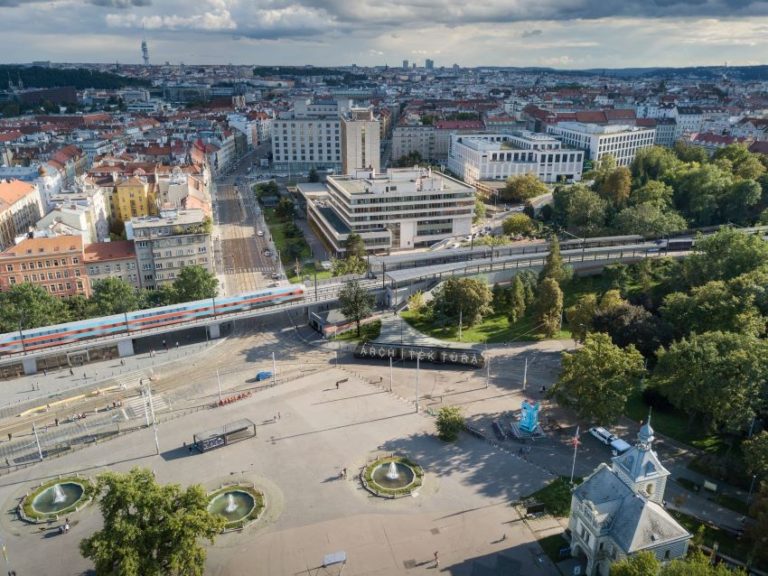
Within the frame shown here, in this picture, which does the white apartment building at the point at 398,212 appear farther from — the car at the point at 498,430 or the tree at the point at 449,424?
the tree at the point at 449,424

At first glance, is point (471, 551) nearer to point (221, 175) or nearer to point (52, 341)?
point (52, 341)

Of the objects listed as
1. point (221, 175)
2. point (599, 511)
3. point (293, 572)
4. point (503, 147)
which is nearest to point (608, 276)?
point (599, 511)

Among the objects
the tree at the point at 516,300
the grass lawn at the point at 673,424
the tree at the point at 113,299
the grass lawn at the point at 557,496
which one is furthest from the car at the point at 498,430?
the tree at the point at 113,299

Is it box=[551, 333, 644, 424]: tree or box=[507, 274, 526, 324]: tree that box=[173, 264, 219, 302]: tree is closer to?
box=[507, 274, 526, 324]: tree

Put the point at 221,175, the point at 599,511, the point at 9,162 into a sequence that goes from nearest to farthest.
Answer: the point at 599,511, the point at 9,162, the point at 221,175

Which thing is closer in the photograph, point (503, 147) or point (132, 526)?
point (132, 526)

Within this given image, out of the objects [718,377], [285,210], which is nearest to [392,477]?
[718,377]

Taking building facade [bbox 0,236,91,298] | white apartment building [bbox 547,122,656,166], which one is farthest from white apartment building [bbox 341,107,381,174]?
building facade [bbox 0,236,91,298]
